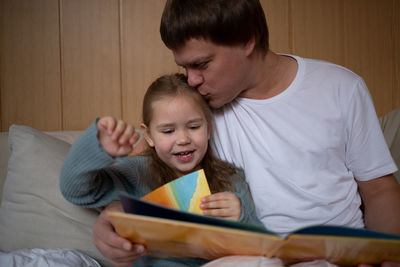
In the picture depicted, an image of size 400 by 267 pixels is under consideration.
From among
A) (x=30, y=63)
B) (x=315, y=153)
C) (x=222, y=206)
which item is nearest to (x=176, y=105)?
(x=222, y=206)

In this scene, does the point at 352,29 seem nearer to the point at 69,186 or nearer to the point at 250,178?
the point at 250,178

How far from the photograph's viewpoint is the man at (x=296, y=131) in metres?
1.08

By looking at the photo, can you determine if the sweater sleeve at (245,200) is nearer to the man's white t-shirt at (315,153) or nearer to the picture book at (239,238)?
the man's white t-shirt at (315,153)

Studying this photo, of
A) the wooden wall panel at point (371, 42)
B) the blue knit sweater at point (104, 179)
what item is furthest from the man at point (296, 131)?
the wooden wall panel at point (371, 42)

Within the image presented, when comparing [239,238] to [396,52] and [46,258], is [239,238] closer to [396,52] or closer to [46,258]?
[46,258]

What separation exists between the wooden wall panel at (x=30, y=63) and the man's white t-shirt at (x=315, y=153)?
1.17 m

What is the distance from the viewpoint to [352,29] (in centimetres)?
206

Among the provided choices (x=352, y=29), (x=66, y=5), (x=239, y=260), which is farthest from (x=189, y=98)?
(x=352, y=29)

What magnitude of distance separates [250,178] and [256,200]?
7cm

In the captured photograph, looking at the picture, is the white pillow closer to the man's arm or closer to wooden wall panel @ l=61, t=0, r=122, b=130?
wooden wall panel @ l=61, t=0, r=122, b=130

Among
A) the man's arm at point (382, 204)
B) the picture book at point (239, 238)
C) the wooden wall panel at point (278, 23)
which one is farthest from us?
the wooden wall panel at point (278, 23)

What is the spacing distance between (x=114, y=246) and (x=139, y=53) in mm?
1275

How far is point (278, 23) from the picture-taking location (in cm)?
202

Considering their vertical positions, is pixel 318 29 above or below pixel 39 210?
above
